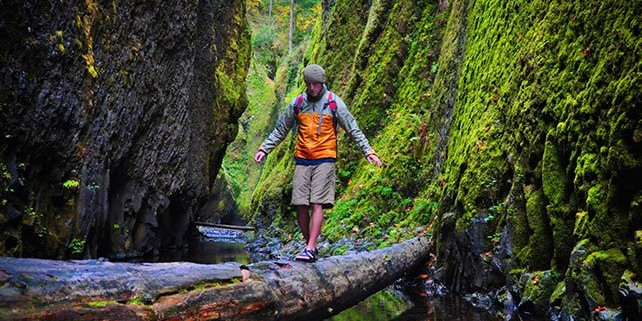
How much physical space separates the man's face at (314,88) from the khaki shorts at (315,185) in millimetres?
812

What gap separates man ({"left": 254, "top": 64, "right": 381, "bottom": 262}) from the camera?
19.8 feet

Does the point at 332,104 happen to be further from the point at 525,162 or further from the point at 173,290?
the point at 173,290

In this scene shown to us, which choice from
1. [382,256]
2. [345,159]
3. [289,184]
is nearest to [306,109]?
[382,256]

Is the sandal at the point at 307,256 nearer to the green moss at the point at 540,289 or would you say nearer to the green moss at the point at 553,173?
the green moss at the point at 540,289

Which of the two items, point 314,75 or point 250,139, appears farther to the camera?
point 250,139

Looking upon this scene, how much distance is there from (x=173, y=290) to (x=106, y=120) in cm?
763

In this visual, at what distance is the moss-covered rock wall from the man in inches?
89.9

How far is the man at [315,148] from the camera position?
6.04 metres

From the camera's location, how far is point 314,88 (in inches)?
242

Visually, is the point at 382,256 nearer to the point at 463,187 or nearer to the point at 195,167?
the point at 463,187

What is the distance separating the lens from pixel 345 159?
16094mm

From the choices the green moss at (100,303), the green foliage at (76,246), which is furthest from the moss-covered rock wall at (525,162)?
the green foliage at (76,246)

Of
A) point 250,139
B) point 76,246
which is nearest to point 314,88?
point 76,246

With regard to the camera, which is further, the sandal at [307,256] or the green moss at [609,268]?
the sandal at [307,256]
